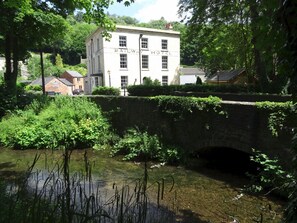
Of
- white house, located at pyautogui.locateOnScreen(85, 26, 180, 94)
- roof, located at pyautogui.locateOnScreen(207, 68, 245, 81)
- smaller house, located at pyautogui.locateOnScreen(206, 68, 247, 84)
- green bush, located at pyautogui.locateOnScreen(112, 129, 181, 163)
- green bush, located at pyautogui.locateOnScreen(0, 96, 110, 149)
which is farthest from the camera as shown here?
white house, located at pyautogui.locateOnScreen(85, 26, 180, 94)

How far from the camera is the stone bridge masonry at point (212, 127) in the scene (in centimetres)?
867

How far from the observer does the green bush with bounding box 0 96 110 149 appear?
48.8 feet

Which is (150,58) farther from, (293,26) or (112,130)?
(293,26)

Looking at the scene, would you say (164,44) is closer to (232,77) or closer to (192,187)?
(232,77)

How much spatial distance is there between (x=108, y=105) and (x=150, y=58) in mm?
25553

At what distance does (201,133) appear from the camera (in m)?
11.2

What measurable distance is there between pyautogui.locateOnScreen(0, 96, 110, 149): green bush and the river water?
1.24 meters

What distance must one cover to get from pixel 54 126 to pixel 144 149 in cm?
547

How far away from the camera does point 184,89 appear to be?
2722 cm

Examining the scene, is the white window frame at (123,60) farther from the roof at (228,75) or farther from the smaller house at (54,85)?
the smaller house at (54,85)

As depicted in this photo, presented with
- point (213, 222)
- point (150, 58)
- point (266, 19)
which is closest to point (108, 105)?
point (213, 222)

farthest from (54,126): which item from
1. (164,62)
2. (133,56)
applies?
(164,62)

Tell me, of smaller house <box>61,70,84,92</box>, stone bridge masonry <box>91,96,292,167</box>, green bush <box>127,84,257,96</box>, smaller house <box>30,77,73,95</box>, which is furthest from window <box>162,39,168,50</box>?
smaller house <box>61,70,84,92</box>

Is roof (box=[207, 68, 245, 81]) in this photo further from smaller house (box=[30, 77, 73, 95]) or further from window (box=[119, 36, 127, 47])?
smaller house (box=[30, 77, 73, 95])
